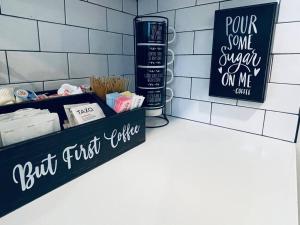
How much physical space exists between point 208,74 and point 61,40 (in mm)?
518

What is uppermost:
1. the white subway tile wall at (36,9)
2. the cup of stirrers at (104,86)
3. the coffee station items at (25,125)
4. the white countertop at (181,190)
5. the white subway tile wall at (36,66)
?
the white subway tile wall at (36,9)

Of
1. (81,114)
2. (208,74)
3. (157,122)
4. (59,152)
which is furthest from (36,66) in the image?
(208,74)

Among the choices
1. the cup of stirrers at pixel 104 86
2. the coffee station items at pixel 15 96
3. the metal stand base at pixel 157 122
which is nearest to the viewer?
the coffee station items at pixel 15 96

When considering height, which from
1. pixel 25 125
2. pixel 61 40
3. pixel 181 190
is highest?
pixel 61 40

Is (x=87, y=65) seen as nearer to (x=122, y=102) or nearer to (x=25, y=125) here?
(x=122, y=102)

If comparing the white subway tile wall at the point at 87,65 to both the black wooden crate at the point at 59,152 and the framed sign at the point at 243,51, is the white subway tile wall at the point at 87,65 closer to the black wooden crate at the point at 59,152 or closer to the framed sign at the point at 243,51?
the black wooden crate at the point at 59,152

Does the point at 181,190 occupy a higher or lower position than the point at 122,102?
lower

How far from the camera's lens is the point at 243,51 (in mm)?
666

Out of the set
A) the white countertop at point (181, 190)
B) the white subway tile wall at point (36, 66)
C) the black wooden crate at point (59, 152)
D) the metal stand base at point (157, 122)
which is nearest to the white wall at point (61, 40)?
the white subway tile wall at point (36, 66)

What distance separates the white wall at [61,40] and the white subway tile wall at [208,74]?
0.62 ft

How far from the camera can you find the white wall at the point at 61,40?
0.58m

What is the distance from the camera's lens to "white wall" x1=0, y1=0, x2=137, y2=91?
0.58 metres

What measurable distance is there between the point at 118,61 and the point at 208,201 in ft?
2.22

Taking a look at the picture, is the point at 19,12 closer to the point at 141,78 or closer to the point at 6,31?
the point at 6,31
